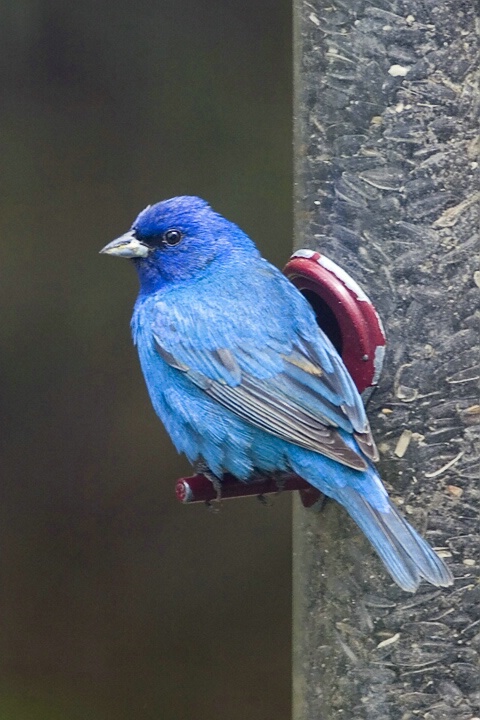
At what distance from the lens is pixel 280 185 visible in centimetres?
738

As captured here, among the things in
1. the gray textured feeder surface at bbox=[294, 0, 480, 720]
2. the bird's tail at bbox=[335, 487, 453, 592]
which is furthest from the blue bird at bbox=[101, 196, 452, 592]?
the gray textured feeder surface at bbox=[294, 0, 480, 720]

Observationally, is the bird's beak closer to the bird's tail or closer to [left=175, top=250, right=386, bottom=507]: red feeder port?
[left=175, top=250, right=386, bottom=507]: red feeder port

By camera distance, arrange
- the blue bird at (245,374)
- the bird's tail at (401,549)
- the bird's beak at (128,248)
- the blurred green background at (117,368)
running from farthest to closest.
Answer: the blurred green background at (117,368)
the bird's beak at (128,248)
the blue bird at (245,374)
the bird's tail at (401,549)

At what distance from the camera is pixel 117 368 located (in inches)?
292

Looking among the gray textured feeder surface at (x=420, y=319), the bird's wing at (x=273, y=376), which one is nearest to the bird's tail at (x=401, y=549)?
the bird's wing at (x=273, y=376)

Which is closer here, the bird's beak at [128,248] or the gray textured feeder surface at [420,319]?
the gray textured feeder surface at [420,319]

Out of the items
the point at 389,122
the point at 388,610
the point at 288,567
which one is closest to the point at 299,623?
the point at 388,610

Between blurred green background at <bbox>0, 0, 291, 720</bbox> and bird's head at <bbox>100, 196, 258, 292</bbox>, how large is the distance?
6.46ft

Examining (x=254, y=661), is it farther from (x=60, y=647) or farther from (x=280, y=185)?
(x=280, y=185)

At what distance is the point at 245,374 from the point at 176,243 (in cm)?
67

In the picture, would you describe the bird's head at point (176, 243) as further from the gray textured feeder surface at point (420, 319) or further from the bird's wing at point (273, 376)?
the gray textured feeder surface at point (420, 319)

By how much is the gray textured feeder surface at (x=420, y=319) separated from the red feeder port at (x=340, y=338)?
4 cm

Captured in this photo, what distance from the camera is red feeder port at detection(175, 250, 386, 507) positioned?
4.77 metres

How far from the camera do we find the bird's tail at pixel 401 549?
441 centimetres
